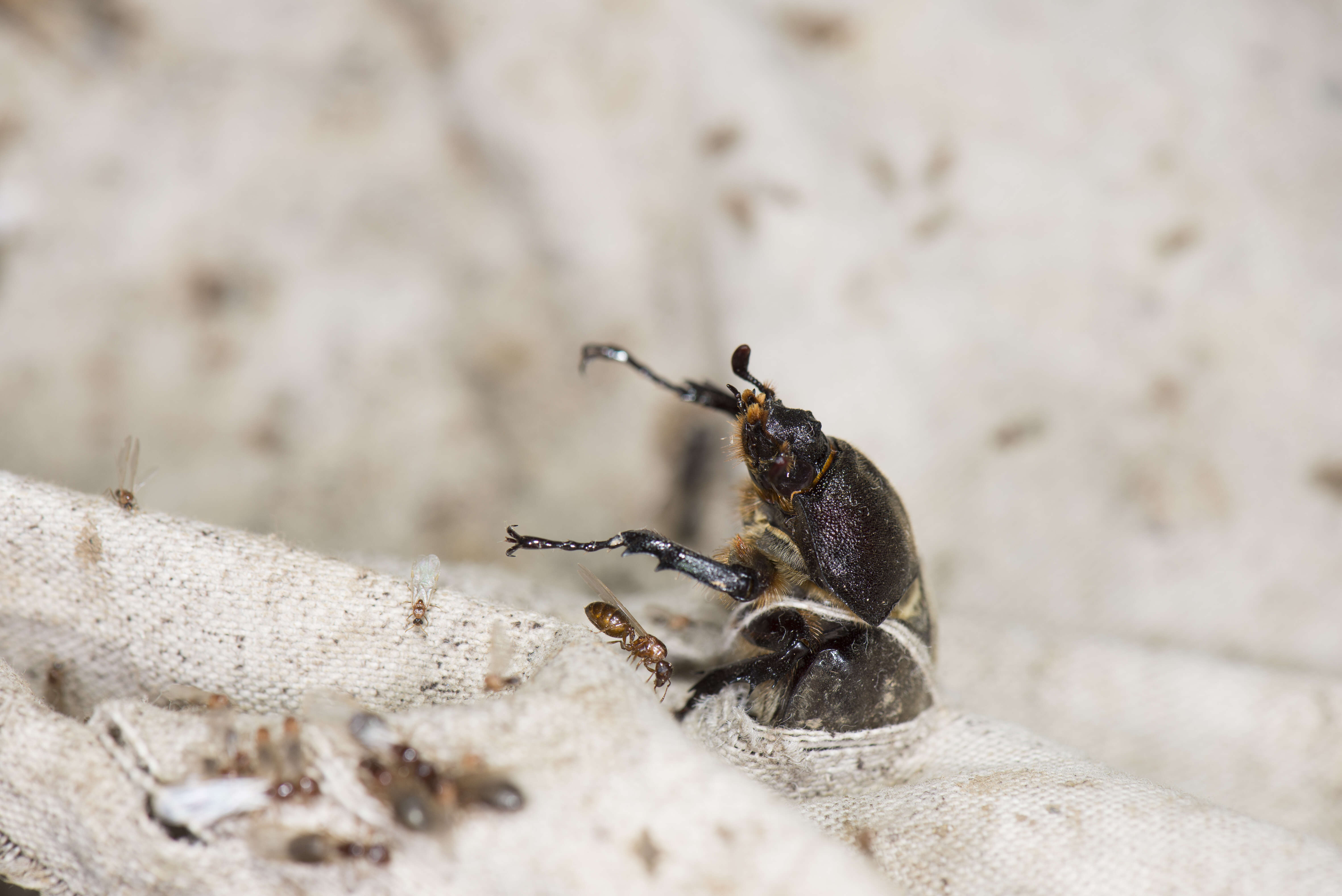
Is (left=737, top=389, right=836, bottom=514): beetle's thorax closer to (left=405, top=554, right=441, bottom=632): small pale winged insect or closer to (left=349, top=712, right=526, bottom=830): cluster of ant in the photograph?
(left=405, top=554, right=441, bottom=632): small pale winged insect

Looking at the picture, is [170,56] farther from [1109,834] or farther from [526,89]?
[1109,834]

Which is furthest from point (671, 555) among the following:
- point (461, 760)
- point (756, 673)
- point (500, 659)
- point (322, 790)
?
point (322, 790)

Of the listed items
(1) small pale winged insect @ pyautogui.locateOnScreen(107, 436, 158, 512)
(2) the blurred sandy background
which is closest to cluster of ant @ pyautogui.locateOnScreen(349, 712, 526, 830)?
(1) small pale winged insect @ pyautogui.locateOnScreen(107, 436, 158, 512)

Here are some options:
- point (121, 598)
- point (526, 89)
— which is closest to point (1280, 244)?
point (526, 89)

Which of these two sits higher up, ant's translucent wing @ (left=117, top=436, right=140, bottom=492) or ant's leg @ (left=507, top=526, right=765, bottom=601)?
ant's leg @ (left=507, top=526, right=765, bottom=601)

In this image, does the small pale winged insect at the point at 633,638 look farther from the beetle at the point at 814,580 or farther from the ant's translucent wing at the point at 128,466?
the ant's translucent wing at the point at 128,466

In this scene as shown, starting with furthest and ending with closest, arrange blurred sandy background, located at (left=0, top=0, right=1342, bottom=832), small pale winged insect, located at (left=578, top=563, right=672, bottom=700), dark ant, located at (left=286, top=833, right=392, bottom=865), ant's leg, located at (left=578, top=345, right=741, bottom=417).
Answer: blurred sandy background, located at (left=0, top=0, right=1342, bottom=832), ant's leg, located at (left=578, top=345, right=741, bottom=417), small pale winged insect, located at (left=578, top=563, right=672, bottom=700), dark ant, located at (left=286, top=833, right=392, bottom=865)
